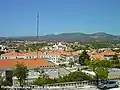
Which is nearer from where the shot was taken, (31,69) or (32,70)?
(32,70)

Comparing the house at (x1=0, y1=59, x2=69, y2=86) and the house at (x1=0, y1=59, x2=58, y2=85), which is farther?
the house at (x1=0, y1=59, x2=58, y2=85)

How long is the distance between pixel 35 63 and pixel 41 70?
14.0 feet

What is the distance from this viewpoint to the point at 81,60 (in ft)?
194

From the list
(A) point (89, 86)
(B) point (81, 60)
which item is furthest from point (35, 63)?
(B) point (81, 60)

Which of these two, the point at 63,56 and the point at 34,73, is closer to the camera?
the point at 34,73

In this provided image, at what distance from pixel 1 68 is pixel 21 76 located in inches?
367

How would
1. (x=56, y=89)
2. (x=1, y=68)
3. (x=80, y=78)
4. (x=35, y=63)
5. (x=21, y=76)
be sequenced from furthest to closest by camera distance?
(x=35, y=63) → (x=1, y=68) → (x=21, y=76) → (x=80, y=78) → (x=56, y=89)

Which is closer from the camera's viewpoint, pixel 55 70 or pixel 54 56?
pixel 55 70

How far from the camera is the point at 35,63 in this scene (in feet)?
128

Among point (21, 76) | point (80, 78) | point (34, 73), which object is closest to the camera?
point (80, 78)

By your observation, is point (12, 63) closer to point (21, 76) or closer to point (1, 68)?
point (1, 68)

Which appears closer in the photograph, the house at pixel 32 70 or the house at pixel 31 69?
the house at pixel 32 70

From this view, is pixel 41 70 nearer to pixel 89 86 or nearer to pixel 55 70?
pixel 55 70

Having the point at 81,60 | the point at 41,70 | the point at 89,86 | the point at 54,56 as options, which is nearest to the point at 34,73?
the point at 41,70
